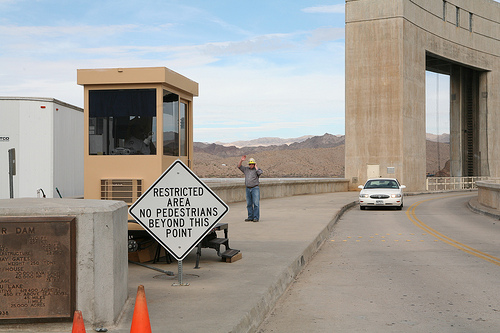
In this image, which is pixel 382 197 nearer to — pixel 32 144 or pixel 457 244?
pixel 457 244

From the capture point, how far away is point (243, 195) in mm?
29578

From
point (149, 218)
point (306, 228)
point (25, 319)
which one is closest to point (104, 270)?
point (25, 319)

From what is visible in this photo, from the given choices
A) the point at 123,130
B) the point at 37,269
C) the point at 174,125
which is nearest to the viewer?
the point at 37,269

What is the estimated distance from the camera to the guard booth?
9.48 meters

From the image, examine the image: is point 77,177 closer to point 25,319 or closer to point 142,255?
point 142,255

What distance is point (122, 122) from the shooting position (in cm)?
968

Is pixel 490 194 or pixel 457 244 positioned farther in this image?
pixel 490 194

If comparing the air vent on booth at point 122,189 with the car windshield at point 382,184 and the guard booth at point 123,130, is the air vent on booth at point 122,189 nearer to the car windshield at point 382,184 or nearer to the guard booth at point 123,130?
the guard booth at point 123,130

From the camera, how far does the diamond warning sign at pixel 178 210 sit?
7.63 meters

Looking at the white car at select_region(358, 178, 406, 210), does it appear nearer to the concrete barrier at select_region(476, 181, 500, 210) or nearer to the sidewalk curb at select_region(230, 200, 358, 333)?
the concrete barrier at select_region(476, 181, 500, 210)

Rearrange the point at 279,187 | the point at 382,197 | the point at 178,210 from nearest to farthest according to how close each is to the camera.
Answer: the point at 178,210 < the point at 382,197 < the point at 279,187

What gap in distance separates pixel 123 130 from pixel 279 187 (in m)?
26.0

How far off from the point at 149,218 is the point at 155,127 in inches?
95.1


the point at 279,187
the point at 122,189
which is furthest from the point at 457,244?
the point at 279,187
